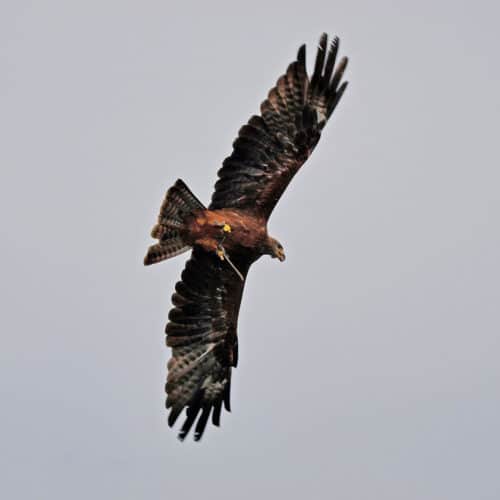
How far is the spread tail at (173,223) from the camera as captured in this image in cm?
1598

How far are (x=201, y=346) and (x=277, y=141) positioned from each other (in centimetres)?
256

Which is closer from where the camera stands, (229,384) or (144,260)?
(144,260)

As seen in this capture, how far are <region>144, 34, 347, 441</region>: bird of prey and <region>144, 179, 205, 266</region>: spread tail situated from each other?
0.04 ft

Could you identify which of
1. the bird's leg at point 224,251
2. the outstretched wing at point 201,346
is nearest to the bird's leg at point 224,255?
the bird's leg at point 224,251

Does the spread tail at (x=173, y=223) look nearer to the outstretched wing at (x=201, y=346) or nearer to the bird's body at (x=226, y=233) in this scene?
the bird's body at (x=226, y=233)

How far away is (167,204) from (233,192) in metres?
0.86

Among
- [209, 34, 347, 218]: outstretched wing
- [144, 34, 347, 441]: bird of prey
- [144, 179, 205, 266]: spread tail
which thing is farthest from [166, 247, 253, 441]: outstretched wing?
[209, 34, 347, 218]: outstretched wing

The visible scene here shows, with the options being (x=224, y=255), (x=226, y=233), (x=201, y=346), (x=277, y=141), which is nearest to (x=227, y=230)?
(x=226, y=233)

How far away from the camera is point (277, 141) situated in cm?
1645

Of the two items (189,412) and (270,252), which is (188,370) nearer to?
(189,412)

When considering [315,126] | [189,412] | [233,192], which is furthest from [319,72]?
[189,412]

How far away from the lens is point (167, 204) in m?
16.0

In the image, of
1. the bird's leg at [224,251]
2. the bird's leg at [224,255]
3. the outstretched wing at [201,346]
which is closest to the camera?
the bird's leg at [224,251]

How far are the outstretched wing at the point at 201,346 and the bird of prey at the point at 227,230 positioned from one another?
0.01m
